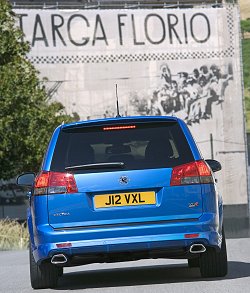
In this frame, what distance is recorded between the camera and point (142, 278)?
534 inches

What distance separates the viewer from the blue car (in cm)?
1221

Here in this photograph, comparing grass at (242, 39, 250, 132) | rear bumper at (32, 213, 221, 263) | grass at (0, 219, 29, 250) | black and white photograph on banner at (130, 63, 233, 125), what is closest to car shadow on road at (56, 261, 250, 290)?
rear bumper at (32, 213, 221, 263)

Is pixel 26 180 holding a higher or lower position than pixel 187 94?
higher

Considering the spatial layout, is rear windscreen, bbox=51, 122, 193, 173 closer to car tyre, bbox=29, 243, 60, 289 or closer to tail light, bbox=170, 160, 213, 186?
tail light, bbox=170, 160, 213, 186

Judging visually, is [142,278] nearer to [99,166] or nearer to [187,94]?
[99,166]

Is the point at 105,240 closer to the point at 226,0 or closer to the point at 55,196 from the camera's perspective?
the point at 55,196

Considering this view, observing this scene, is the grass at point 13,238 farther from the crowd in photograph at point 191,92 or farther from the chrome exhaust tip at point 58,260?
the crowd in photograph at point 191,92

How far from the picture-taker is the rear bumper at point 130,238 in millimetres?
12195

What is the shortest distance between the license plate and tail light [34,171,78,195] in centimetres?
25

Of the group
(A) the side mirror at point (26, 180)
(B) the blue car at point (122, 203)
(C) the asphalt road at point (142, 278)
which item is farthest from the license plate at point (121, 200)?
(A) the side mirror at point (26, 180)

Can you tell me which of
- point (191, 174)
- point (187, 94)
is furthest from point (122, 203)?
point (187, 94)

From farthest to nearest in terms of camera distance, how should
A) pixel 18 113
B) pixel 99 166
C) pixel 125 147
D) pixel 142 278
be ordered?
pixel 18 113
pixel 142 278
pixel 125 147
pixel 99 166

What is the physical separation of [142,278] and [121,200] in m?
1.60

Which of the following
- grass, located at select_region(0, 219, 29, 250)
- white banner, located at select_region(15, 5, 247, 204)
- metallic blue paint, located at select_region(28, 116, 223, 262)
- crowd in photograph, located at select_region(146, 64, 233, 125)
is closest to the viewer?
metallic blue paint, located at select_region(28, 116, 223, 262)
